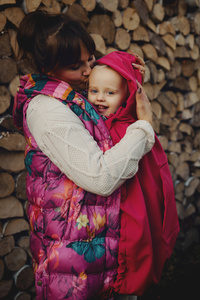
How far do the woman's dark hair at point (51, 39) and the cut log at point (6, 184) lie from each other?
2.81 feet

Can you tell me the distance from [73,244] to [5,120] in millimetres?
954

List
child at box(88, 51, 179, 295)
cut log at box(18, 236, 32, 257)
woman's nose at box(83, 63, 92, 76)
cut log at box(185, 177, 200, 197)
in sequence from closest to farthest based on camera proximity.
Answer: child at box(88, 51, 179, 295) < woman's nose at box(83, 63, 92, 76) < cut log at box(18, 236, 32, 257) < cut log at box(185, 177, 200, 197)

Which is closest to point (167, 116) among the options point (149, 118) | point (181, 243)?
point (181, 243)

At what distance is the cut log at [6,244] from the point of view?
71.5 inches

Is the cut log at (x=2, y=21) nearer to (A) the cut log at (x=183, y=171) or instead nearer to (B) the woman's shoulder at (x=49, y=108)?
(B) the woman's shoulder at (x=49, y=108)

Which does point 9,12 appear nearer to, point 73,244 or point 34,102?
point 34,102

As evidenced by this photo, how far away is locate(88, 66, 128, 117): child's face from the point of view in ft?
4.22

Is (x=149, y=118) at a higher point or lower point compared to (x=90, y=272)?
higher

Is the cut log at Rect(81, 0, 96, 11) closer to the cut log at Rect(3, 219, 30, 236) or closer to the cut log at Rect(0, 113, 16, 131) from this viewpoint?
the cut log at Rect(0, 113, 16, 131)

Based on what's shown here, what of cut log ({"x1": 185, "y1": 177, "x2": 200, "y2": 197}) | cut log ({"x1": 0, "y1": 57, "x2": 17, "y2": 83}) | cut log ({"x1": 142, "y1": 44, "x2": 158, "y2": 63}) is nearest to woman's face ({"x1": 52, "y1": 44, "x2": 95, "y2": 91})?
cut log ({"x1": 0, "y1": 57, "x2": 17, "y2": 83})

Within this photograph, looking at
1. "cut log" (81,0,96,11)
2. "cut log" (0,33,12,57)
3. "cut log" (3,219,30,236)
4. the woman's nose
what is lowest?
"cut log" (3,219,30,236)

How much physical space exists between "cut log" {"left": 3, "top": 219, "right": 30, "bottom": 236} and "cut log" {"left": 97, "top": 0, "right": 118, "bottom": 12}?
156 centimetres

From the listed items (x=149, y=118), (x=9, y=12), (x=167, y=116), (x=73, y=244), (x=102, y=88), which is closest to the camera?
(x=73, y=244)

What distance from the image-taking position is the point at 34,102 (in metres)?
1.06
